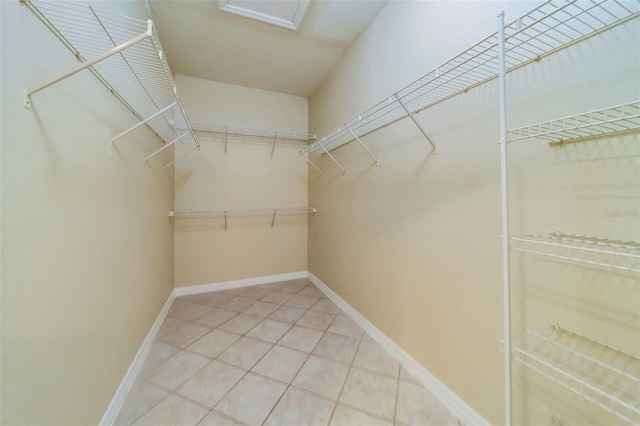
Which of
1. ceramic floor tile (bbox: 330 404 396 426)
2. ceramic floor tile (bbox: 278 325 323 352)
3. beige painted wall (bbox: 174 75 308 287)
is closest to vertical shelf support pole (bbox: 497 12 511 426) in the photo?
ceramic floor tile (bbox: 330 404 396 426)

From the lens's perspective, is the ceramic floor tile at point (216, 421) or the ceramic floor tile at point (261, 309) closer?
the ceramic floor tile at point (216, 421)

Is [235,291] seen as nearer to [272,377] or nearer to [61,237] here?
[272,377]

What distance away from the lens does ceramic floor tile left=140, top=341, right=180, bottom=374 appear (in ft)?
4.98

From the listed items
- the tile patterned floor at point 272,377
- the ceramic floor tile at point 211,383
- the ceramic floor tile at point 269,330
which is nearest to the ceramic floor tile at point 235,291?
the tile patterned floor at point 272,377

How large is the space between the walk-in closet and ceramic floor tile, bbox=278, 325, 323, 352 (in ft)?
0.05

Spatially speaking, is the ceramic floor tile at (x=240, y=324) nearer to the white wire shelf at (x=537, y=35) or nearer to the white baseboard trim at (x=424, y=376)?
the white baseboard trim at (x=424, y=376)

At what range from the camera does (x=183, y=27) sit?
1.83 m

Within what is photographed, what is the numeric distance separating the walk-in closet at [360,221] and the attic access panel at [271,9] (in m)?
0.02

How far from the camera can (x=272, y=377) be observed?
1.43 metres

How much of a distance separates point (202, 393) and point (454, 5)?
8.52 feet

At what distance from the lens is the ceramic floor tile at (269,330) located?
1.84m

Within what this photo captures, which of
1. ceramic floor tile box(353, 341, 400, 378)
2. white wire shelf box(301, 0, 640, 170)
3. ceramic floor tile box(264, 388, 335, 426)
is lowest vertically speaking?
ceramic floor tile box(264, 388, 335, 426)

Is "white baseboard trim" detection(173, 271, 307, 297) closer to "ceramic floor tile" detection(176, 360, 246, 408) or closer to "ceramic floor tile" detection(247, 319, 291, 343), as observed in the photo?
"ceramic floor tile" detection(247, 319, 291, 343)

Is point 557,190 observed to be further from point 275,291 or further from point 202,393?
point 275,291
